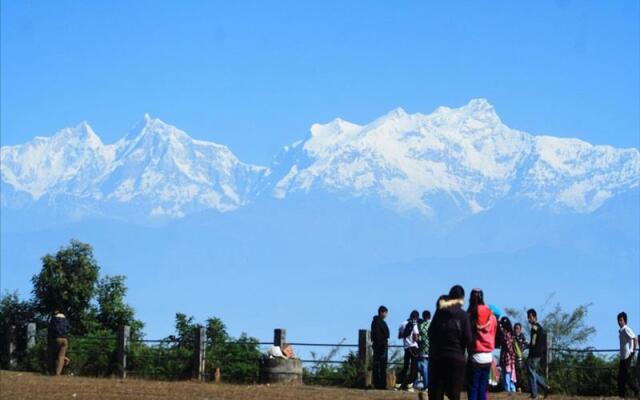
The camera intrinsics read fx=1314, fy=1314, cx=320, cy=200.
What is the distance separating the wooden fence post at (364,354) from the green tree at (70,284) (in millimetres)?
13670

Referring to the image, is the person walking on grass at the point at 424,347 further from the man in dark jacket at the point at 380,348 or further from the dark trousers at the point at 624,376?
the dark trousers at the point at 624,376

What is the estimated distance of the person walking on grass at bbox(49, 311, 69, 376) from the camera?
32.8 meters

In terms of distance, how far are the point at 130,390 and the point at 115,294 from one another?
51.2 ft

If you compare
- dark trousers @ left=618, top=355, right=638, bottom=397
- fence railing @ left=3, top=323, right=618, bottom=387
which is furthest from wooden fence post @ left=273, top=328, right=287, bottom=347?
dark trousers @ left=618, top=355, right=638, bottom=397

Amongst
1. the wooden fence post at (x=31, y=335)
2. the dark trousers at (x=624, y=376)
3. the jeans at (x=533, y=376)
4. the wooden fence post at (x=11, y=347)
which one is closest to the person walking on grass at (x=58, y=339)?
the wooden fence post at (x=31, y=335)

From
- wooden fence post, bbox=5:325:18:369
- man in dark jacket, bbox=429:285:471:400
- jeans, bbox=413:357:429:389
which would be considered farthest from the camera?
wooden fence post, bbox=5:325:18:369

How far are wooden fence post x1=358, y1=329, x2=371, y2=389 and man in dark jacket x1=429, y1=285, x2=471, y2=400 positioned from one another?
12.6 m

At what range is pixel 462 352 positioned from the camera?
16.7 m

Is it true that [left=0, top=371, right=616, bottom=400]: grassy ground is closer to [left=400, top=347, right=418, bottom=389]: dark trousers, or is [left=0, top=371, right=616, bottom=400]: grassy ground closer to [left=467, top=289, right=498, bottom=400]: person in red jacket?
[left=400, top=347, right=418, bottom=389]: dark trousers

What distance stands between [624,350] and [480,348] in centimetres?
840

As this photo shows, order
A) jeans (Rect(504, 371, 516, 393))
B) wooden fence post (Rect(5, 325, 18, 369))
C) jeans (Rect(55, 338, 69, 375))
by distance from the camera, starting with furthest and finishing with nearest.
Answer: wooden fence post (Rect(5, 325, 18, 369)), jeans (Rect(55, 338, 69, 375)), jeans (Rect(504, 371, 516, 393))

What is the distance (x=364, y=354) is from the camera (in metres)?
29.6

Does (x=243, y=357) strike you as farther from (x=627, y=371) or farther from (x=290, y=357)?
(x=627, y=371)

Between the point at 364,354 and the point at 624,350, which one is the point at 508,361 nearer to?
the point at 624,350
